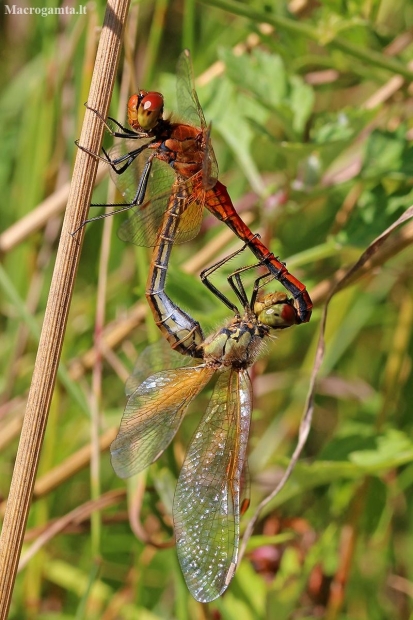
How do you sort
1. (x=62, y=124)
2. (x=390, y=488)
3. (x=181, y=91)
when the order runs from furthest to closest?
(x=62, y=124)
(x=390, y=488)
(x=181, y=91)

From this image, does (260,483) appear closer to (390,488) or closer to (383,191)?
(390,488)

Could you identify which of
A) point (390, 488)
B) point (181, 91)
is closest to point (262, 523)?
point (390, 488)

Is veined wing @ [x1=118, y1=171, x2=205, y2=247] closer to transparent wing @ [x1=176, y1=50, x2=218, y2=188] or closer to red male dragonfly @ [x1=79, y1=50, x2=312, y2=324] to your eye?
red male dragonfly @ [x1=79, y1=50, x2=312, y2=324]

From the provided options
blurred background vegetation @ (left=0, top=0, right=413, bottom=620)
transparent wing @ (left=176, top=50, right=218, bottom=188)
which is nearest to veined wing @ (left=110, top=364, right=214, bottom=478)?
blurred background vegetation @ (left=0, top=0, right=413, bottom=620)

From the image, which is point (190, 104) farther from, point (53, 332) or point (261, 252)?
point (53, 332)

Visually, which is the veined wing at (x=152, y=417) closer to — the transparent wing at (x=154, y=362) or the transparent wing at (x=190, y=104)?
the transparent wing at (x=154, y=362)

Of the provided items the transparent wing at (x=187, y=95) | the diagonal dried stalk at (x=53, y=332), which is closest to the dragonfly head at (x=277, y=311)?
the transparent wing at (x=187, y=95)

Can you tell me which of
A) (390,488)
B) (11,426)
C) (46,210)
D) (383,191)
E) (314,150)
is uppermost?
(46,210)
